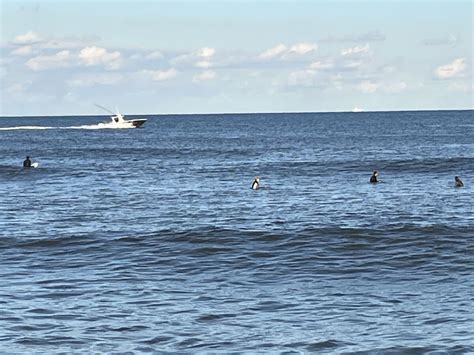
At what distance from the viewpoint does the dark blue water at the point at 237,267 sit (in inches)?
774

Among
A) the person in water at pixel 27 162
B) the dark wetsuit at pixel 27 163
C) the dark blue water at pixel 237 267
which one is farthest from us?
the dark wetsuit at pixel 27 163

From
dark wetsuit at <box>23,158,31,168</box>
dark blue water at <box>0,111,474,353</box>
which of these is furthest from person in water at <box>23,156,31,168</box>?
dark blue water at <box>0,111,474,353</box>

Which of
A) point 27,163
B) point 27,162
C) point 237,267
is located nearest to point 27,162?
point 27,162

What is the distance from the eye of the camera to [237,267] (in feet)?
92.6

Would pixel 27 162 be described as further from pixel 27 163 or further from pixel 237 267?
pixel 237 267

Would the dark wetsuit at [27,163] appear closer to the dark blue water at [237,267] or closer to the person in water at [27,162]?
the person in water at [27,162]

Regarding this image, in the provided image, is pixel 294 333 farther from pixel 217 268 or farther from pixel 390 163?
pixel 390 163

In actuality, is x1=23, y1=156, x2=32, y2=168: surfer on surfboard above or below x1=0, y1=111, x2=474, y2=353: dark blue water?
above

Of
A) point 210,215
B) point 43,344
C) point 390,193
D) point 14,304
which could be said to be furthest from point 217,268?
point 390,193

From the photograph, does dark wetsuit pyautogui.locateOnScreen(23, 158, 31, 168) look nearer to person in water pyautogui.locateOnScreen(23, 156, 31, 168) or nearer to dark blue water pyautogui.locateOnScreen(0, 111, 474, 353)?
person in water pyautogui.locateOnScreen(23, 156, 31, 168)

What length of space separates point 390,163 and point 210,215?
130 feet

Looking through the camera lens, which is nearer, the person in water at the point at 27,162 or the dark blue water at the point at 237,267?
the dark blue water at the point at 237,267

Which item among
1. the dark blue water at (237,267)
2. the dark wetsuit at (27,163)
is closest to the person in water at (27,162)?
the dark wetsuit at (27,163)

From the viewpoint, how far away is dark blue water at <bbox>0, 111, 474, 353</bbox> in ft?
64.5
